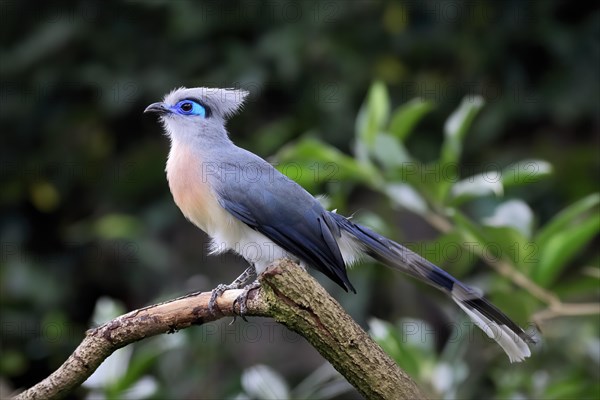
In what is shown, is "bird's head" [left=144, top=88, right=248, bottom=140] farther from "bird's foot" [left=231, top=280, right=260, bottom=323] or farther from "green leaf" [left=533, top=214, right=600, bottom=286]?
"green leaf" [left=533, top=214, right=600, bottom=286]

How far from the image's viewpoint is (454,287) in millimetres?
2945

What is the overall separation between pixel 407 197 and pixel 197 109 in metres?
0.98

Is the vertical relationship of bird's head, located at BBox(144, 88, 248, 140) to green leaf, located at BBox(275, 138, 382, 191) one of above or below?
above

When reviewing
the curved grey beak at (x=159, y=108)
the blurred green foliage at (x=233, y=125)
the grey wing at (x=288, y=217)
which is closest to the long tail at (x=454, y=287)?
the grey wing at (x=288, y=217)

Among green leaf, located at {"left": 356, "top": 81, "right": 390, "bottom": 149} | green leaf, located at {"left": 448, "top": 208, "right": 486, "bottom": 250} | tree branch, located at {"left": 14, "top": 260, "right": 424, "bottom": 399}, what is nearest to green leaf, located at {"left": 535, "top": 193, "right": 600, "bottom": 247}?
green leaf, located at {"left": 448, "top": 208, "right": 486, "bottom": 250}

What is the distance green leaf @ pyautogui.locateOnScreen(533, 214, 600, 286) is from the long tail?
0.63 metres

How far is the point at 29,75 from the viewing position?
5.55 metres

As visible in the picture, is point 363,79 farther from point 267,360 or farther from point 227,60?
point 267,360

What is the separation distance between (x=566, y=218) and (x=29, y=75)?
3702 mm

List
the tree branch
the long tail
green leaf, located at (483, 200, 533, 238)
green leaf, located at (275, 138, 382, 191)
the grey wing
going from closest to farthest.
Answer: the tree branch < the long tail < the grey wing < green leaf, located at (483, 200, 533, 238) < green leaf, located at (275, 138, 382, 191)

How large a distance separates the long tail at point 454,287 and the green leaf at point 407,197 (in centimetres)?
50

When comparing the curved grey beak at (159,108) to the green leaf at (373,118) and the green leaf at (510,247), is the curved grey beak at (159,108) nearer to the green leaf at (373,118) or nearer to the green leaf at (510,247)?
the green leaf at (373,118)

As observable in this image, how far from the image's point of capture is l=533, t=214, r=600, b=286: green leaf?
10.9 ft

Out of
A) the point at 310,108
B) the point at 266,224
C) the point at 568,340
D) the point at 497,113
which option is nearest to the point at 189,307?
the point at 266,224
